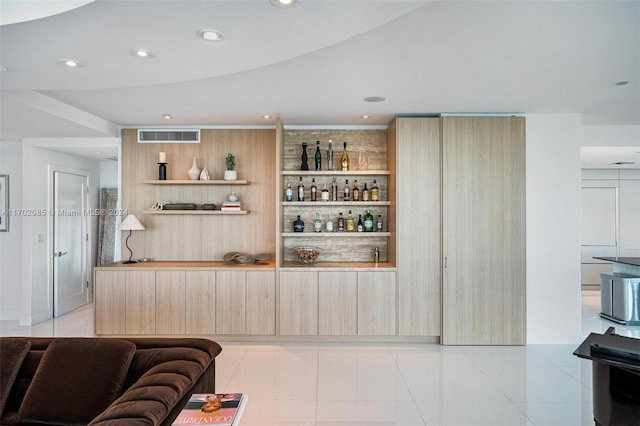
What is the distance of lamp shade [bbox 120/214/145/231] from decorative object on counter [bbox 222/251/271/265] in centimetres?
114

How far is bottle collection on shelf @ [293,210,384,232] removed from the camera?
5230mm

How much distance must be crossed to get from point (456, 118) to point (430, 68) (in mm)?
1607

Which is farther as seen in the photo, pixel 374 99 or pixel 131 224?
pixel 131 224

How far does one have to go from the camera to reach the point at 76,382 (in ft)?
7.29

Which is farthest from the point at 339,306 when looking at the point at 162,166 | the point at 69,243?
the point at 69,243

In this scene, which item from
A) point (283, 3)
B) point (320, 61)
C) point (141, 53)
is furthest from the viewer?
point (320, 61)

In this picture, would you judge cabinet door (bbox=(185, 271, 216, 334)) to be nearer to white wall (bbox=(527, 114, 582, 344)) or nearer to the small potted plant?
the small potted plant

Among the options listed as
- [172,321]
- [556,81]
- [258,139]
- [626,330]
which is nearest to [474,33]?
[556,81]

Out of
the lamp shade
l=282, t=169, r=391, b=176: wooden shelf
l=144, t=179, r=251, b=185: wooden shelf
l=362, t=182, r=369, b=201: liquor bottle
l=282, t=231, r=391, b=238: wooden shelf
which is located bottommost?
l=282, t=231, r=391, b=238: wooden shelf

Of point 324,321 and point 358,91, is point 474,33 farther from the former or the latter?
point 324,321

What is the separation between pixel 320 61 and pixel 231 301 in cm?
304

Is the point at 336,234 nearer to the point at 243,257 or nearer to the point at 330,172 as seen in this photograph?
the point at 330,172

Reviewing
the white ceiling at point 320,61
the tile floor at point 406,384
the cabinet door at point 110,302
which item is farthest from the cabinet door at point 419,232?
the cabinet door at point 110,302

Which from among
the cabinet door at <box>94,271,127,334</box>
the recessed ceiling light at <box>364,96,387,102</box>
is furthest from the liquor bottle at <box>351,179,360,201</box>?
the cabinet door at <box>94,271,127,334</box>
